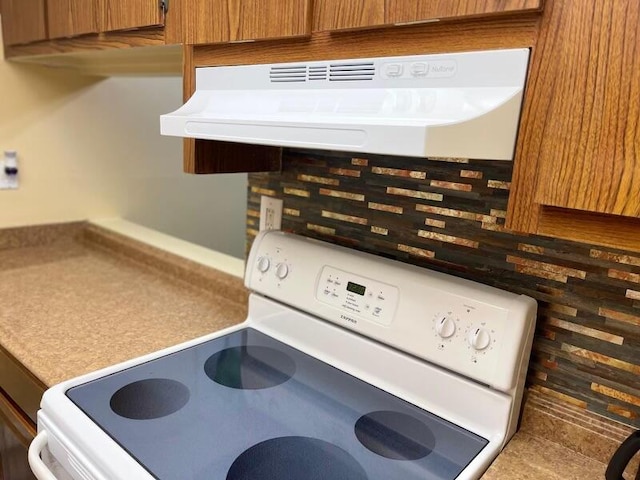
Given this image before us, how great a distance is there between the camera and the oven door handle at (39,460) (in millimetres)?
802

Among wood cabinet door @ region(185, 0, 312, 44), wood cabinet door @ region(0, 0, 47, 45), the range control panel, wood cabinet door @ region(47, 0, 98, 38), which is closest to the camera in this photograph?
wood cabinet door @ region(185, 0, 312, 44)

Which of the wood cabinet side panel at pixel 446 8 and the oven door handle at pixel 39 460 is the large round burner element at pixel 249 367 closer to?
the oven door handle at pixel 39 460

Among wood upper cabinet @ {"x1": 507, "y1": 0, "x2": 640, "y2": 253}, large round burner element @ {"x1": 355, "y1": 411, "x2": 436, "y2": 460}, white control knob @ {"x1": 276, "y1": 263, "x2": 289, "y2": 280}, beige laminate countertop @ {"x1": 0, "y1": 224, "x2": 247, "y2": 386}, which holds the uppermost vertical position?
wood upper cabinet @ {"x1": 507, "y1": 0, "x2": 640, "y2": 253}

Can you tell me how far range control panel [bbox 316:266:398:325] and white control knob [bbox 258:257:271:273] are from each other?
15cm

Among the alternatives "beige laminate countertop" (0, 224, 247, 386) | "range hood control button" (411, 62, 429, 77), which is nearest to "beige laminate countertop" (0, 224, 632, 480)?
"beige laminate countertop" (0, 224, 247, 386)

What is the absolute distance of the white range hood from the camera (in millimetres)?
583

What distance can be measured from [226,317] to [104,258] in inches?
26.2

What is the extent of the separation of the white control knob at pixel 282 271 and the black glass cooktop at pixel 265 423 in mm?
178

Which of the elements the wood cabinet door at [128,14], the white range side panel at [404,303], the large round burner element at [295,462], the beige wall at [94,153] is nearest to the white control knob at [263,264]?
the white range side panel at [404,303]

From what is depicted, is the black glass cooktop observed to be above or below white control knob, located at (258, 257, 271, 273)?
below

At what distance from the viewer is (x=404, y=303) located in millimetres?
925

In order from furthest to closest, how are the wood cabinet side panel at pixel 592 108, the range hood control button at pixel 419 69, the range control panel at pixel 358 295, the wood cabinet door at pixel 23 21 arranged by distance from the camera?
the wood cabinet door at pixel 23 21
the range control panel at pixel 358 295
the range hood control button at pixel 419 69
the wood cabinet side panel at pixel 592 108

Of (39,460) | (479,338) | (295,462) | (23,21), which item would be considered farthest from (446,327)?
(23,21)

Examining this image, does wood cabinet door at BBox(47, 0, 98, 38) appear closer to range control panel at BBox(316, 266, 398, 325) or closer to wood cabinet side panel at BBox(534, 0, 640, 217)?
range control panel at BBox(316, 266, 398, 325)
